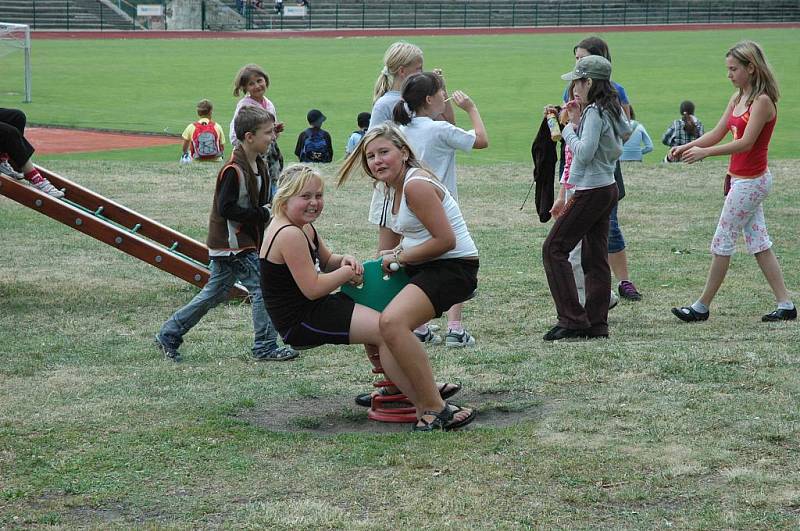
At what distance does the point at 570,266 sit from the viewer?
7770mm

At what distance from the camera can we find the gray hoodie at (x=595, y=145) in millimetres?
7496

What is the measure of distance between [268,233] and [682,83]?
29534 mm

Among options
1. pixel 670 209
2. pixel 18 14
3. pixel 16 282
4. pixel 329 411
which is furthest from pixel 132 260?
pixel 18 14

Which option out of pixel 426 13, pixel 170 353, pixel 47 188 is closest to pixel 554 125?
pixel 170 353

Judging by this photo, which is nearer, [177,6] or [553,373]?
[553,373]

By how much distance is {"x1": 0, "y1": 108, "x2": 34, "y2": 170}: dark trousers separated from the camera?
8.93 meters

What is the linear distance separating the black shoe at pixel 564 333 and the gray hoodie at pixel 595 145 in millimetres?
954

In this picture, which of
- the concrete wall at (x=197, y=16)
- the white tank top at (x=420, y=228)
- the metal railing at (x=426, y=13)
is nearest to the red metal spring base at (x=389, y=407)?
the white tank top at (x=420, y=228)

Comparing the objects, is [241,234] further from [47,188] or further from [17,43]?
[17,43]

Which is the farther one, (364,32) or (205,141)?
(364,32)

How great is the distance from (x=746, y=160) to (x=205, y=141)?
1081 cm

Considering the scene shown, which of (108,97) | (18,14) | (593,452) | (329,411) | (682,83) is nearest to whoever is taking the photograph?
(593,452)

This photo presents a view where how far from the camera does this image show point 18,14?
2201 inches

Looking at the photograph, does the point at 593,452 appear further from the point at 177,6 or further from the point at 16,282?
the point at 177,6
